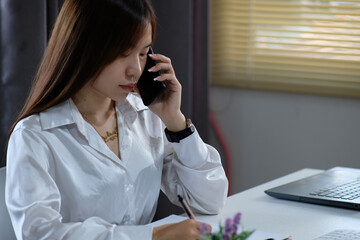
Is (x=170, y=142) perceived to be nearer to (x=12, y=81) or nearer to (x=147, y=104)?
(x=147, y=104)

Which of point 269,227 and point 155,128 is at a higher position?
point 155,128

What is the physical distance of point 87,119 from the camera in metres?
1.45

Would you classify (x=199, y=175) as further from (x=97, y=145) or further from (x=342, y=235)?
(x=342, y=235)

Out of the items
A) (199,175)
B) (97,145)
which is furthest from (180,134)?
(97,145)

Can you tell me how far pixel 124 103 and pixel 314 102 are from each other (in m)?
1.71

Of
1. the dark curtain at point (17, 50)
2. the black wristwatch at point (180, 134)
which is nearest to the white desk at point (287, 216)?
the black wristwatch at point (180, 134)

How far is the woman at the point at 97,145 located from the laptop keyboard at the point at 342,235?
0.30 metres

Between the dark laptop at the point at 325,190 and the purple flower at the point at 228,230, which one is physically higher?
the purple flower at the point at 228,230

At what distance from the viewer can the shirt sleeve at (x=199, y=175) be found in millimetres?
1518

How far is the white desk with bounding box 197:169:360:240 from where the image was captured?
140 centimetres

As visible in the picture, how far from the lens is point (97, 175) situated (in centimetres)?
138

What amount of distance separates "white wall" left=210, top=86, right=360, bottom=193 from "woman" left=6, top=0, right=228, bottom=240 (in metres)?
1.59

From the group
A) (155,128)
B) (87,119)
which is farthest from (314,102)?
(87,119)

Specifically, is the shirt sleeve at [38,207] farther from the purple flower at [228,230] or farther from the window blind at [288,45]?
the window blind at [288,45]
